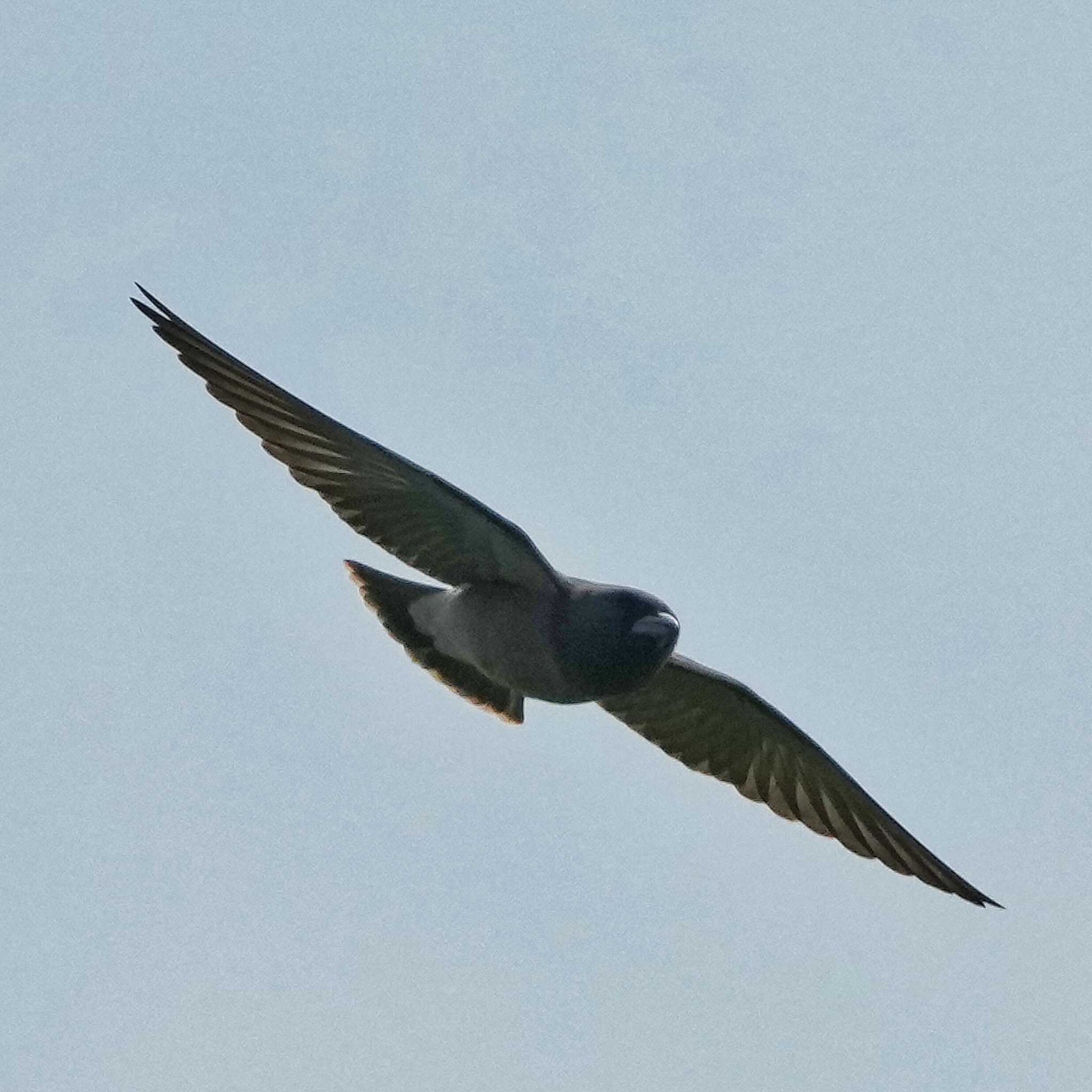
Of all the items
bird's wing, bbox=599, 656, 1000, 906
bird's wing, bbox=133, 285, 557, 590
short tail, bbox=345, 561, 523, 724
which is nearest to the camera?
bird's wing, bbox=133, 285, 557, 590

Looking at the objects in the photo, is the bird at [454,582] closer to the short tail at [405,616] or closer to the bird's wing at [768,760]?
the short tail at [405,616]

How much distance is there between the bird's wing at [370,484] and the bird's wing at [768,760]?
2476 millimetres

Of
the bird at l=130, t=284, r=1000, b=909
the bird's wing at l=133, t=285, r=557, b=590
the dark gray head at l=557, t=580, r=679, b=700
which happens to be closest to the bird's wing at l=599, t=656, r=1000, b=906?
the bird at l=130, t=284, r=1000, b=909

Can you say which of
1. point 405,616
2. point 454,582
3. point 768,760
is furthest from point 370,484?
point 768,760

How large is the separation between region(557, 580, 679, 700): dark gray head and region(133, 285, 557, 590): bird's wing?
15.9 inches

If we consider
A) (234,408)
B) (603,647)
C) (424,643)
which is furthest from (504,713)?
(234,408)

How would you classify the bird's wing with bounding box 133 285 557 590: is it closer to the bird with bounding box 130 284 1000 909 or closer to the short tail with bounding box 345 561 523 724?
the bird with bounding box 130 284 1000 909

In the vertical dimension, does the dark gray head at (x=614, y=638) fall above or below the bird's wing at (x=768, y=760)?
below

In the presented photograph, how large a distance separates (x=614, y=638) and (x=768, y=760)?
3.47 m

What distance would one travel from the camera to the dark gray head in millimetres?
16422

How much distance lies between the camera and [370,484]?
16656 mm

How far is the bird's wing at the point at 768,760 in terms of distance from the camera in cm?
1898

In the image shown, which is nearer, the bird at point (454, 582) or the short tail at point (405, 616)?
the bird at point (454, 582)

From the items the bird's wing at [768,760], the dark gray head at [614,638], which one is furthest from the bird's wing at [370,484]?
the bird's wing at [768,760]
